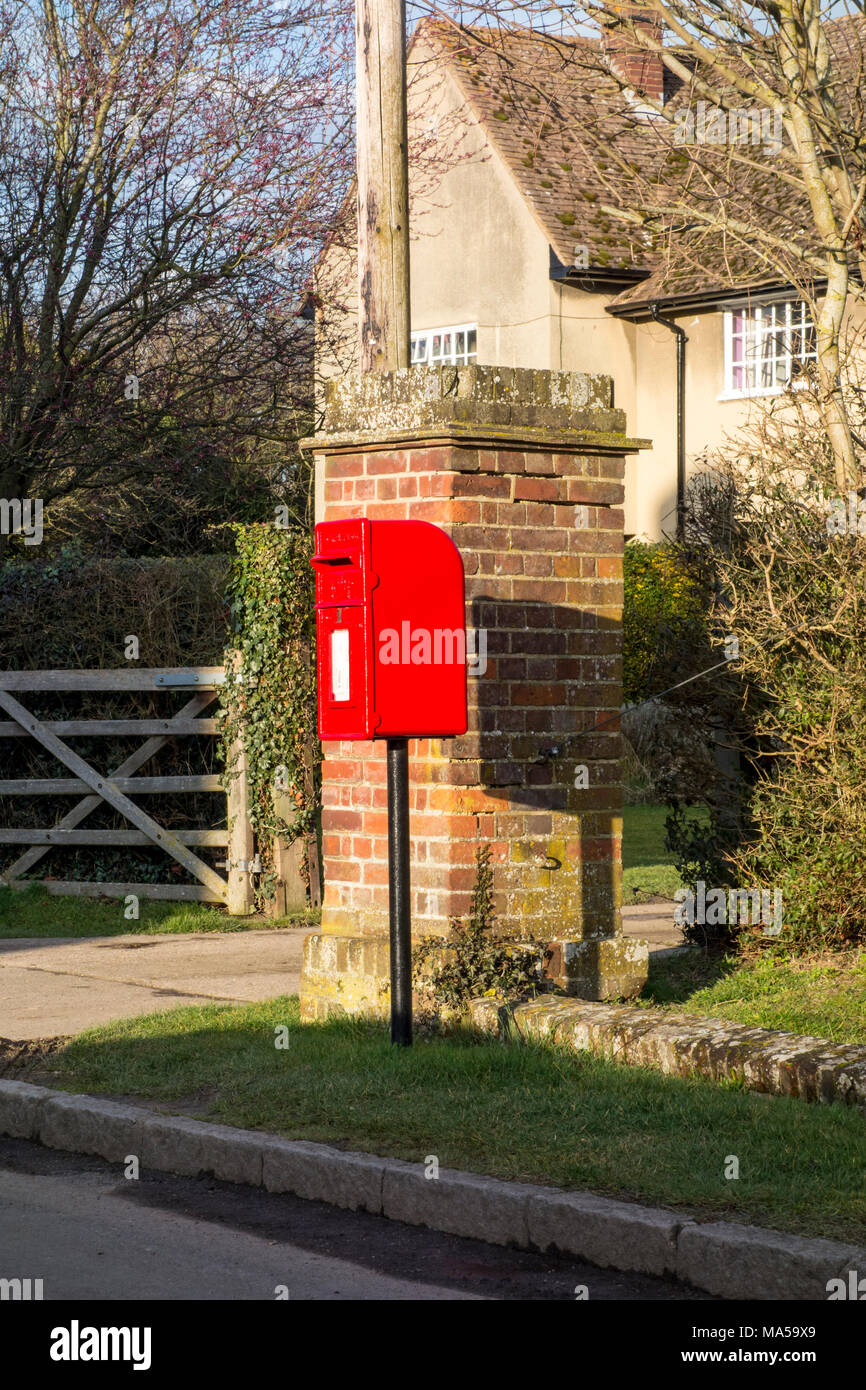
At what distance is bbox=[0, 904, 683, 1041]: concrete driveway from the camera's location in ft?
25.6

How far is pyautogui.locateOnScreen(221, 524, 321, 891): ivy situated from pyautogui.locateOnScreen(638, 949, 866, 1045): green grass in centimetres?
345

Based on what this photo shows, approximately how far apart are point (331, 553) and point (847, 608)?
8.83 feet

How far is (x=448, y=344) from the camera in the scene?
27109 millimetres

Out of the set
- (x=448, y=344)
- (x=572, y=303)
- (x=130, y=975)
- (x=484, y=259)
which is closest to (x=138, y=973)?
(x=130, y=975)

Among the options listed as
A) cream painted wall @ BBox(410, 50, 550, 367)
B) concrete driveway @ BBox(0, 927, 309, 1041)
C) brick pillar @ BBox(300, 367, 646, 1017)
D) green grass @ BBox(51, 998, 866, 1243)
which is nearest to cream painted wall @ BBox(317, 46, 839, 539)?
cream painted wall @ BBox(410, 50, 550, 367)

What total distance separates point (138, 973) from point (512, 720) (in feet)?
10.1

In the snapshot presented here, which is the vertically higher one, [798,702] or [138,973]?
[798,702]

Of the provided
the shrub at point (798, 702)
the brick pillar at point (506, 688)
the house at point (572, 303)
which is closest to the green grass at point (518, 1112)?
the brick pillar at point (506, 688)

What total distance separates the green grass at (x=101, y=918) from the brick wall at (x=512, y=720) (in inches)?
143

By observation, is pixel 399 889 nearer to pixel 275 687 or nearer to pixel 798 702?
pixel 798 702

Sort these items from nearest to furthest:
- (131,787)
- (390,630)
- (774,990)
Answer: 1. (390,630)
2. (774,990)
3. (131,787)

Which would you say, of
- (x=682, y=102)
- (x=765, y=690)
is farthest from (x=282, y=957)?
(x=682, y=102)

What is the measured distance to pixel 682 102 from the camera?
10.4m

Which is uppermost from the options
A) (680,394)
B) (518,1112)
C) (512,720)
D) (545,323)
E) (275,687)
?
(545,323)
